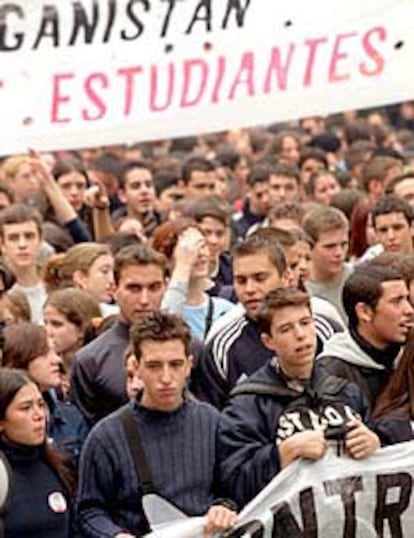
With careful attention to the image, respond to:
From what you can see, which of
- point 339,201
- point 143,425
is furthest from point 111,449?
point 339,201

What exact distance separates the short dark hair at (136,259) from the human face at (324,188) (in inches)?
230

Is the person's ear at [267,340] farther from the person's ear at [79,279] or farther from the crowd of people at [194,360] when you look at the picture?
the person's ear at [79,279]

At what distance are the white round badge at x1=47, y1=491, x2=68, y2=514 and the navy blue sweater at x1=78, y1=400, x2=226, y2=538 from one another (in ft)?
0.28

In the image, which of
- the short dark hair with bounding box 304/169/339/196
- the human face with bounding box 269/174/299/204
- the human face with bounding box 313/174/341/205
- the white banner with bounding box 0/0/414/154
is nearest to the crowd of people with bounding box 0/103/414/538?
the white banner with bounding box 0/0/414/154

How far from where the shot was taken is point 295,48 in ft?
38.7

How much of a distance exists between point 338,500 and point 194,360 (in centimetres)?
147

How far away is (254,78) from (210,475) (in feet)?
10.9

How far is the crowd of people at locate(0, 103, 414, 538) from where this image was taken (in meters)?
8.88

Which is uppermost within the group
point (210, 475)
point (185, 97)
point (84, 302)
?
point (185, 97)

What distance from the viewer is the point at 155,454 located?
8.89m

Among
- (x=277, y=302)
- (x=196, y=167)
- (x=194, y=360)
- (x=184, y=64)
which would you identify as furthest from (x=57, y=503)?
(x=196, y=167)

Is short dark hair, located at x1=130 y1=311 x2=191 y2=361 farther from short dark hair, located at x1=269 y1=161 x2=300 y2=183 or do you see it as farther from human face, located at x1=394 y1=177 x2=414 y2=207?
short dark hair, located at x1=269 y1=161 x2=300 y2=183

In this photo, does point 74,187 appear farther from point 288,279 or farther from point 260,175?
point 288,279

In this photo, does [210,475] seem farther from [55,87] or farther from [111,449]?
[55,87]
